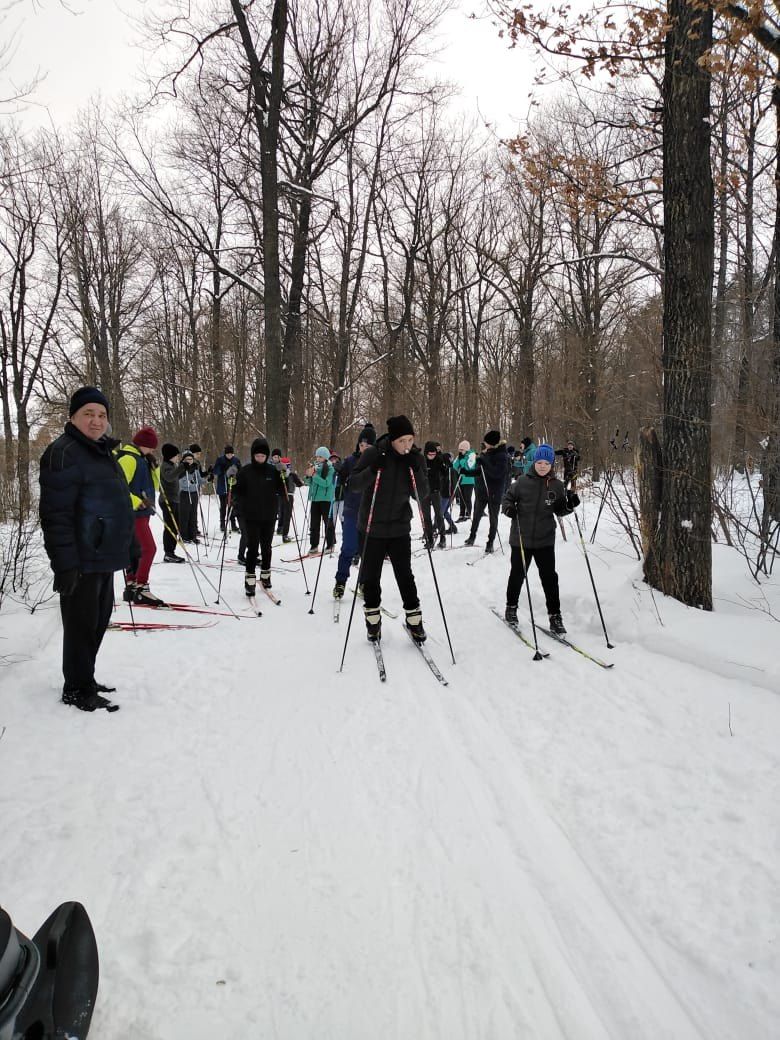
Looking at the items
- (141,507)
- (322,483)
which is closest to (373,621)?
(141,507)

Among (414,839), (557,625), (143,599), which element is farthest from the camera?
(143,599)

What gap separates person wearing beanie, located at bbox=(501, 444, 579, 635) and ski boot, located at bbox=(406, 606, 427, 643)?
1.15 metres

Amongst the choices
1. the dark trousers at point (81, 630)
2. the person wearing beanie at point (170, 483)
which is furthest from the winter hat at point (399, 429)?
the person wearing beanie at point (170, 483)

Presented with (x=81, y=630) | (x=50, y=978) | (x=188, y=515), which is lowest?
(x=50, y=978)

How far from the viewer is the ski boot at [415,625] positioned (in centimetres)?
577

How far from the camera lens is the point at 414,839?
274 cm

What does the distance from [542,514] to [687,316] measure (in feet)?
8.11

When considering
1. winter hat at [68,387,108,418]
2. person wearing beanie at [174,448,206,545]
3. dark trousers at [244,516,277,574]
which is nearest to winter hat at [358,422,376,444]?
dark trousers at [244,516,277,574]

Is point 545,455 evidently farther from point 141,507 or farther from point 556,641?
point 141,507

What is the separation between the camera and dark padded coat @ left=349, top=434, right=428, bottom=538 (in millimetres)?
5672

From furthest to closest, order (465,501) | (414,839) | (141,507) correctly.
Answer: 1. (465,501)
2. (141,507)
3. (414,839)

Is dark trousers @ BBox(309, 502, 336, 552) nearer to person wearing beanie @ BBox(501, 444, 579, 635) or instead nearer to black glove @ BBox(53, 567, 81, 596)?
person wearing beanie @ BBox(501, 444, 579, 635)

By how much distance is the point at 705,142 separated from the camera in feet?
17.6

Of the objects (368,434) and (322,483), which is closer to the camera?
(368,434)
